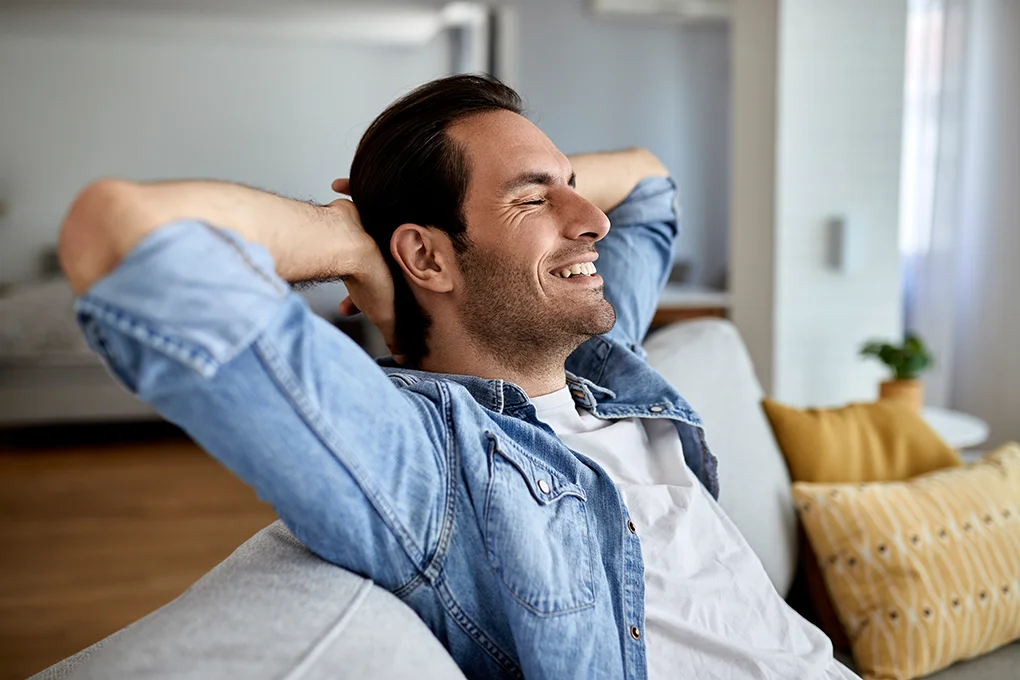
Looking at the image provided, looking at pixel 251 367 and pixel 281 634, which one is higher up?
pixel 251 367

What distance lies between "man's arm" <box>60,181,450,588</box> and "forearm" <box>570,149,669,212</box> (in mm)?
792

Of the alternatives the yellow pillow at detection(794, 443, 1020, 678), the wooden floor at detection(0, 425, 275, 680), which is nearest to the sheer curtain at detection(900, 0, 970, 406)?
Answer: the yellow pillow at detection(794, 443, 1020, 678)

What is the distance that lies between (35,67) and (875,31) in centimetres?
423

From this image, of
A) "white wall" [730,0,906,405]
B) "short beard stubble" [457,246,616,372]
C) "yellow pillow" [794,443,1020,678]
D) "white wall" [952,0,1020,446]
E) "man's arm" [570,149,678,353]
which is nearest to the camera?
"short beard stubble" [457,246,616,372]

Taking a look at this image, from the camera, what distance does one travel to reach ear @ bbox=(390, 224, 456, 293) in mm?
1247

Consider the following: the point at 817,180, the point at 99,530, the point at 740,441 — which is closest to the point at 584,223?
the point at 740,441

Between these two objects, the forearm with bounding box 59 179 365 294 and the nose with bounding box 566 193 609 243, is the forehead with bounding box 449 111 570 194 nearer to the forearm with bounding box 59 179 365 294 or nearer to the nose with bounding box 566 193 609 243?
the nose with bounding box 566 193 609 243

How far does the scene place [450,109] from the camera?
4.23 feet

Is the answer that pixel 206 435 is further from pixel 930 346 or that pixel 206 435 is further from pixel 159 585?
pixel 930 346

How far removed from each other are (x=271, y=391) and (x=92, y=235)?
0.20 meters

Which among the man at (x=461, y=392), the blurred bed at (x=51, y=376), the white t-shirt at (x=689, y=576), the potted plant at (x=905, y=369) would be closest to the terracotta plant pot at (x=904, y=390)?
the potted plant at (x=905, y=369)

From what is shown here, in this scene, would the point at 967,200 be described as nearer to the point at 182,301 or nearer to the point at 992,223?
the point at 992,223

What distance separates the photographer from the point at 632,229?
166 centimetres

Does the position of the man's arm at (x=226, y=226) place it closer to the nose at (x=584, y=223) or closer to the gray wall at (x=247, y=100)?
the nose at (x=584, y=223)
